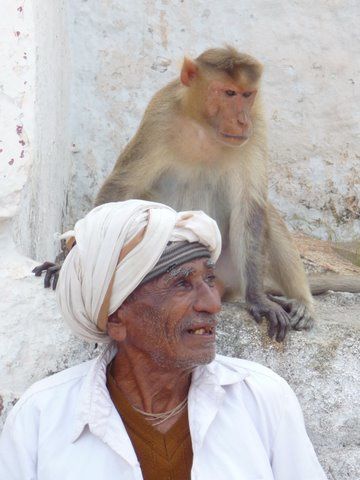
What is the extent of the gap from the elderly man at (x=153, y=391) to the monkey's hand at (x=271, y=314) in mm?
835

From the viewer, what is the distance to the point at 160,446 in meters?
2.80

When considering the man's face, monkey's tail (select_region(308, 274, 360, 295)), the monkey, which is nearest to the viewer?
the man's face

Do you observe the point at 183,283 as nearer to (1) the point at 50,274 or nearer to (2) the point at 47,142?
(1) the point at 50,274

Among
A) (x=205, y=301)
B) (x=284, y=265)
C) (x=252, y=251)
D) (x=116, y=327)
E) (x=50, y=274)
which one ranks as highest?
(x=205, y=301)

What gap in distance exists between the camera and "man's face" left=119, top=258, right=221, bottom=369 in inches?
112

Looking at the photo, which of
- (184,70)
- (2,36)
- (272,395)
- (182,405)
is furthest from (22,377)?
(184,70)

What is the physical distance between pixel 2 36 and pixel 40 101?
58 cm

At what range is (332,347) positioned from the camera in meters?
3.64

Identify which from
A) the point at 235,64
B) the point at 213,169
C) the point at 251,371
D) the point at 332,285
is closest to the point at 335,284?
the point at 332,285

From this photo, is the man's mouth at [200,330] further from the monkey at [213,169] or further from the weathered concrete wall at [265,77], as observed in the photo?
the weathered concrete wall at [265,77]

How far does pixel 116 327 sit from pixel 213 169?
1876 millimetres

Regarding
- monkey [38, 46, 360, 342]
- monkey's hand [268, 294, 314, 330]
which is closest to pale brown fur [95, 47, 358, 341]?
monkey [38, 46, 360, 342]

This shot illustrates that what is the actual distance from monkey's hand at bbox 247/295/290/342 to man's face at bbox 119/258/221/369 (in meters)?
0.92

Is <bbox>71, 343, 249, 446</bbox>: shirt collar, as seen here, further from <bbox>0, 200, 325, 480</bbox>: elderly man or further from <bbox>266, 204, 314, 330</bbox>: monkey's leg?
<bbox>266, 204, 314, 330</bbox>: monkey's leg
